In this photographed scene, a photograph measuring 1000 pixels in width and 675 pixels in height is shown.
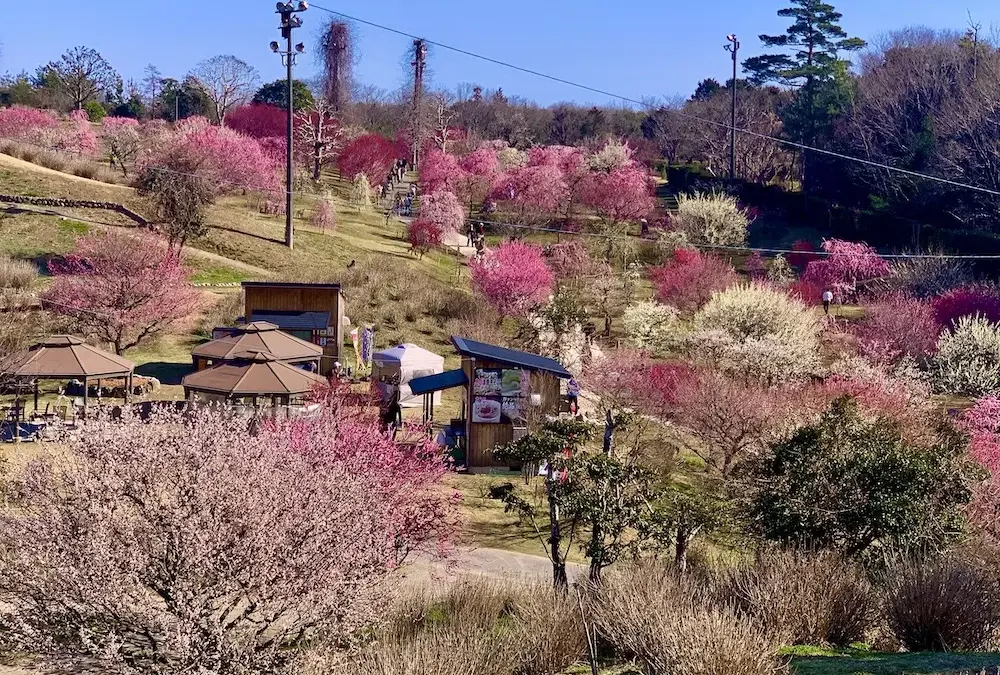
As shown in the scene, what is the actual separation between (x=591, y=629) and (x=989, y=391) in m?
21.8

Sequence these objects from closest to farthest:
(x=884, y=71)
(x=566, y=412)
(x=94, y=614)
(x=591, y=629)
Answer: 1. (x=94, y=614)
2. (x=591, y=629)
3. (x=566, y=412)
4. (x=884, y=71)

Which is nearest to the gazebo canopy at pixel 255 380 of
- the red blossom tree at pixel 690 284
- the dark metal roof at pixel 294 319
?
the dark metal roof at pixel 294 319

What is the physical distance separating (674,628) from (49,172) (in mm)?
43079

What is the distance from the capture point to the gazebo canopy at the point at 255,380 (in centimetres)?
2130

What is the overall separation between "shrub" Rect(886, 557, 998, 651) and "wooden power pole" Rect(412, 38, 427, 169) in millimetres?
69818

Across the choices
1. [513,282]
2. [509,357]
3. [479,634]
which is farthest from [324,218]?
[479,634]

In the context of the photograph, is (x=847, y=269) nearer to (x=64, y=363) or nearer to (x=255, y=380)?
(x=255, y=380)

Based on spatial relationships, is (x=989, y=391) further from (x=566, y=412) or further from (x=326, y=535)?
(x=326, y=535)

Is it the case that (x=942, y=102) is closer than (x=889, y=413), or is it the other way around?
(x=889, y=413)

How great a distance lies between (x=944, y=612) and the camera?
1005cm

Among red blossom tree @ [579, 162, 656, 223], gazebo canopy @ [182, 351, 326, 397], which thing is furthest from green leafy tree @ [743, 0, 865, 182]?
gazebo canopy @ [182, 351, 326, 397]

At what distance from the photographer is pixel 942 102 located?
57031 mm

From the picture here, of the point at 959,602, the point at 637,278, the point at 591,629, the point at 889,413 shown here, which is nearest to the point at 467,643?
the point at 591,629

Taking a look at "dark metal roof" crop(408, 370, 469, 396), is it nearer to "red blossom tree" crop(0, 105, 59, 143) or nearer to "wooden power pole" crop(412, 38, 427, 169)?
"red blossom tree" crop(0, 105, 59, 143)
